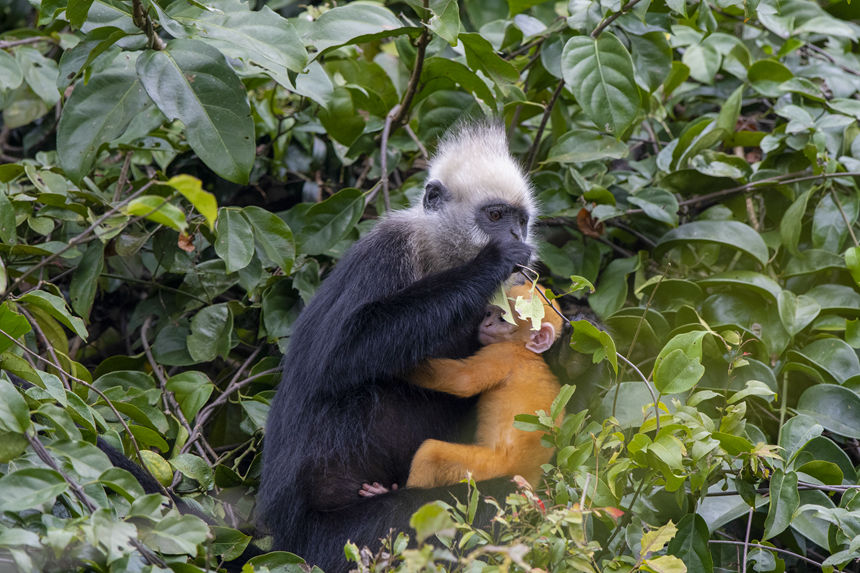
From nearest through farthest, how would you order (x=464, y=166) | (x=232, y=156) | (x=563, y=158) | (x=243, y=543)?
1. (x=243, y=543)
2. (x=232, y=156)
3. (x=464, y=166)
4. (x=563, y=158)

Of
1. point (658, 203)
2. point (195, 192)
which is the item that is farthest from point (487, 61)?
point (195, 192)

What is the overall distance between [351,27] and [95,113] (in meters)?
0.88

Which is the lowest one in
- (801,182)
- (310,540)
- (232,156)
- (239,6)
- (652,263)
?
(310,540)

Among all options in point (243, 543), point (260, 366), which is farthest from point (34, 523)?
point (260, 366)

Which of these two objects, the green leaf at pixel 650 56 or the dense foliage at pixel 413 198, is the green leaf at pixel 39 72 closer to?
the dense foliage at pixel 413 198

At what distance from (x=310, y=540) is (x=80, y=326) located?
35.8 inches

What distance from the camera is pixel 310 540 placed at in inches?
96.9

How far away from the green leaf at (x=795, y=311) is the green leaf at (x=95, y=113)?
2115mm

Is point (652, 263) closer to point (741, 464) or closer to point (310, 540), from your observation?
point (741, 464)

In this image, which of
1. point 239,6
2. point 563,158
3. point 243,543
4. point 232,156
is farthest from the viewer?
point 563,158

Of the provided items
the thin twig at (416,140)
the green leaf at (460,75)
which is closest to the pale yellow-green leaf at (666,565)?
the green leaf at (460,75)

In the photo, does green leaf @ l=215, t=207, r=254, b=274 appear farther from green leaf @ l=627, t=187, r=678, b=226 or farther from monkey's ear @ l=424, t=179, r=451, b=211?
green leaf @ l=627, t=187, r=678, b=226

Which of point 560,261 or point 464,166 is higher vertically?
point 464,166

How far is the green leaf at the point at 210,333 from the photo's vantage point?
2971mm
